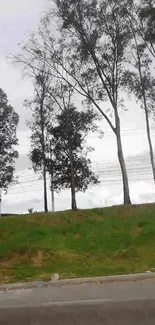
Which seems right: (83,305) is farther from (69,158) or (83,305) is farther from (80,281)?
(69,158)

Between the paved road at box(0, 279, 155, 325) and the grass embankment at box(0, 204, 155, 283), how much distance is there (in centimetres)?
179

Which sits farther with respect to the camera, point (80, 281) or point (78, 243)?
point (78, 243)

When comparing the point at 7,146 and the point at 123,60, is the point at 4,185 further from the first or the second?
the point at 123,60

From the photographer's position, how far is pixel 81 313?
7328 millimetres

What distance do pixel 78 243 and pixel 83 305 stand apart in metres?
8.07

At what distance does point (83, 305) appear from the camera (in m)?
7.86

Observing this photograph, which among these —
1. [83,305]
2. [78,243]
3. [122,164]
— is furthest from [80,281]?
[122,164]

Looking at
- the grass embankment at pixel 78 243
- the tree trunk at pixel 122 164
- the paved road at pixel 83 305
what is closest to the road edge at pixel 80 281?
the paved road at pixel 83 305

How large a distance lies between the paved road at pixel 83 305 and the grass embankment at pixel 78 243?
5.87ft

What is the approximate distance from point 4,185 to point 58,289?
18582 mm

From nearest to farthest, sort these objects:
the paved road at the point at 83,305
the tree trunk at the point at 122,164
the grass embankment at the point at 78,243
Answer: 1. the paved road at the point at 83,305
2. the grass embankment at the point at 78,243
3. the tree trunk at the point at 122,164

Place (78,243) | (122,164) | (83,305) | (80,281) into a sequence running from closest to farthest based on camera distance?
1. (83,305)
2. (80,281)
3. (78,243)
4. (122,164)

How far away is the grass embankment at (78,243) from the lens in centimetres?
1268

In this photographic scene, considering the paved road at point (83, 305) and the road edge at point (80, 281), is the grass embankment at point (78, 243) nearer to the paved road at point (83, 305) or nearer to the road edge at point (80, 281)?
the road edge at point (80, 281)
